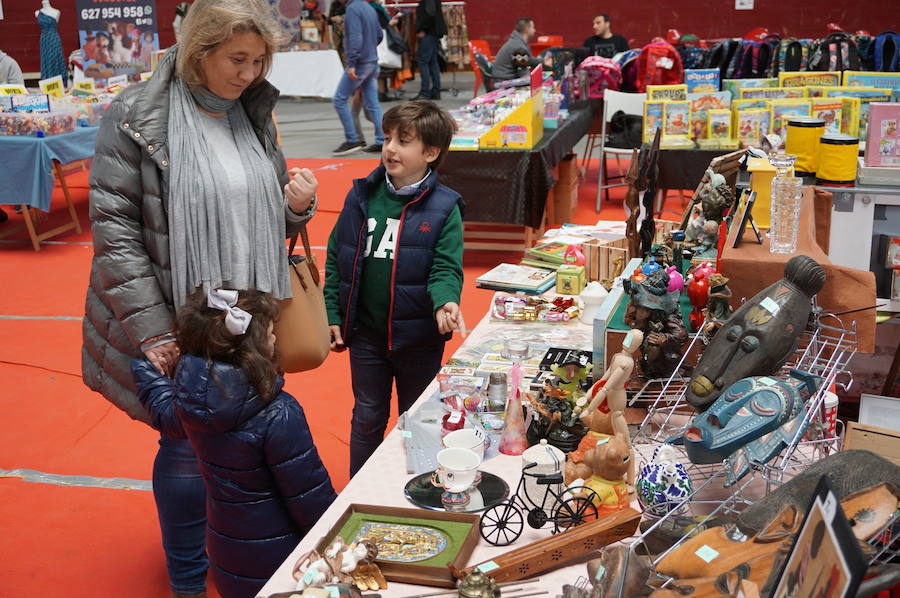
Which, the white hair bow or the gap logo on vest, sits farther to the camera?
the gap logo on vest

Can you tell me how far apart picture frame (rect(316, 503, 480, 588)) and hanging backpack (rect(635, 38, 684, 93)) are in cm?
708

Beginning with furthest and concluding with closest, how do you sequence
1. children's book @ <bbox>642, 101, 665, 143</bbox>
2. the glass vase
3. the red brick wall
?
the red brick wall → children's book @ <bbox>642, 101, 665, 143</bbox> → the glass vase

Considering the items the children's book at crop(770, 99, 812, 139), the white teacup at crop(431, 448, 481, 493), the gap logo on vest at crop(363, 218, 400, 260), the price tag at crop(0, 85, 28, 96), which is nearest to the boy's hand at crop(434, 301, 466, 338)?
the gap logo on vest at crop(363, 218, 400, 260)

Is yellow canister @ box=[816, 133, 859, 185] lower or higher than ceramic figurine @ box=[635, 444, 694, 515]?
higher

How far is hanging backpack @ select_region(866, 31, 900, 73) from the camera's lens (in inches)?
314

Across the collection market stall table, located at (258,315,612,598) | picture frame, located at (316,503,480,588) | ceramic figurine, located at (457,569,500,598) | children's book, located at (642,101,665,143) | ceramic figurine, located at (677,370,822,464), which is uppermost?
children's book, located at (642,101,665,143)

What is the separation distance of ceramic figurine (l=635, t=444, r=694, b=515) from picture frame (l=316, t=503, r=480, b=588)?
1.12 ft

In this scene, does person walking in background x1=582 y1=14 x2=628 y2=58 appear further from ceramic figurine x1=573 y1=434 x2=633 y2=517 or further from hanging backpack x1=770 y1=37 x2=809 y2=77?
ceramic figurine x1=573 y1=434 x2=633 y2=517

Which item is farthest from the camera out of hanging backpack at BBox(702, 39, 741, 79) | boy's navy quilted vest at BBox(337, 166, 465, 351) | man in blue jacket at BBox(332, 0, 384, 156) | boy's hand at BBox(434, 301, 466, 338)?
man in blue jacket at BBox(332, 0, 384, 156)

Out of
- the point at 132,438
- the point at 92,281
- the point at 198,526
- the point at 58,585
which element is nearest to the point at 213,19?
the point at 92,281

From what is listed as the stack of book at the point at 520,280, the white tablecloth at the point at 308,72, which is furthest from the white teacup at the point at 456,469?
the white tablecloth at the point at 308,72

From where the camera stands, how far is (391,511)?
1852 mm

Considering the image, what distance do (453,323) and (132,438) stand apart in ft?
6.21

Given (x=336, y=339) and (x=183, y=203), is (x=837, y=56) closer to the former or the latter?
(x=336, y=339)
